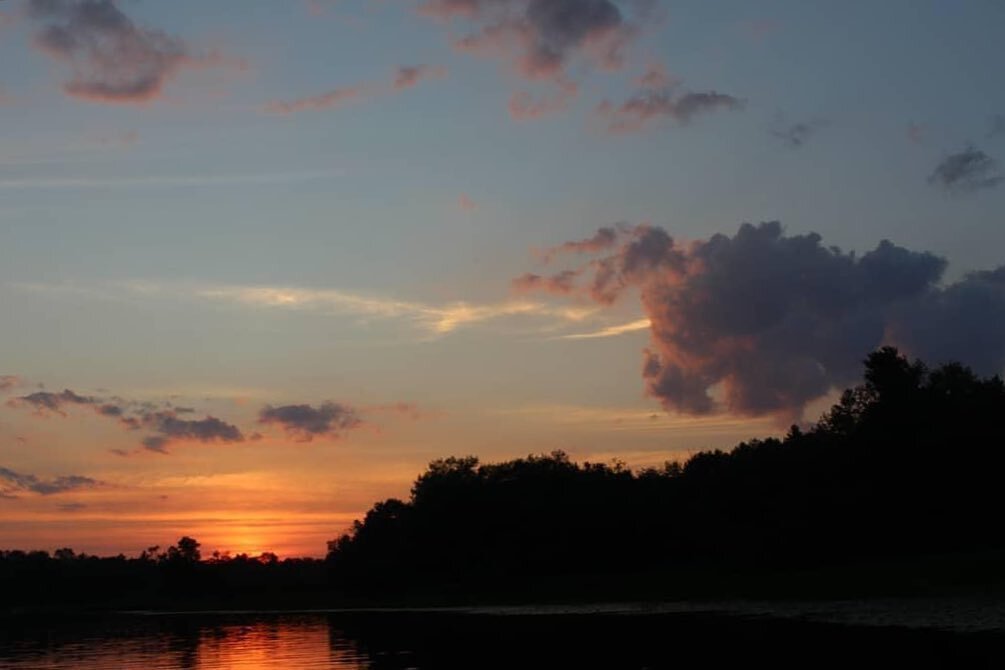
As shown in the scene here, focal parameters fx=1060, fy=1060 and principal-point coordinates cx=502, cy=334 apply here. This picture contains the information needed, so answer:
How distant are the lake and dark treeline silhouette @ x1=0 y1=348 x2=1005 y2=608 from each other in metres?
15.8

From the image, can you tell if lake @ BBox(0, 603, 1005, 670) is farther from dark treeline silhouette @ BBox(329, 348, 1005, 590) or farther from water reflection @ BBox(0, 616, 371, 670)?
dark treeline silhouette @ BBox(329, 348, 1005, 590)

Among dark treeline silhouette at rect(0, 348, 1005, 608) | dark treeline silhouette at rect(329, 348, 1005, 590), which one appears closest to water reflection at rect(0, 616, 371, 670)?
dark treeline silhouette at rect(0, 348, 1005, 608)

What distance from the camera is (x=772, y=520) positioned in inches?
4616

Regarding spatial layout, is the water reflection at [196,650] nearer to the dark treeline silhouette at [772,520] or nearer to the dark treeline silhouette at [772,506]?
the dark treeline silhouette at [772,520]

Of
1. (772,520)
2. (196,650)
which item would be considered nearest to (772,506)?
(772,520)

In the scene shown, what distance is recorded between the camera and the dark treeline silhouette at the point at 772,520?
341 feet

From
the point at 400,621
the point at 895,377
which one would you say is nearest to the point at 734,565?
the point at 895,377

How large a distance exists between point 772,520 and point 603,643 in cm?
6505

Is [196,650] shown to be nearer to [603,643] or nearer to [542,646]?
[542,646]

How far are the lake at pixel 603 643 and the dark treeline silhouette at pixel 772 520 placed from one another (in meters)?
15.8

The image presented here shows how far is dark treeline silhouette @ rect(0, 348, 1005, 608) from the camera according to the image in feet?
341

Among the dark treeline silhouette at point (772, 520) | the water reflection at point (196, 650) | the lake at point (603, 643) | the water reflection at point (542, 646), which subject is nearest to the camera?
the water reflection at point (542, 646)

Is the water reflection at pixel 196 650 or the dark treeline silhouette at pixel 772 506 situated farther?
Answer: the dark treeline silhouette at pixel 772 506

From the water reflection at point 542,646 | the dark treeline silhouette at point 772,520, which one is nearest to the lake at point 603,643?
the water reflection at point 542,646
